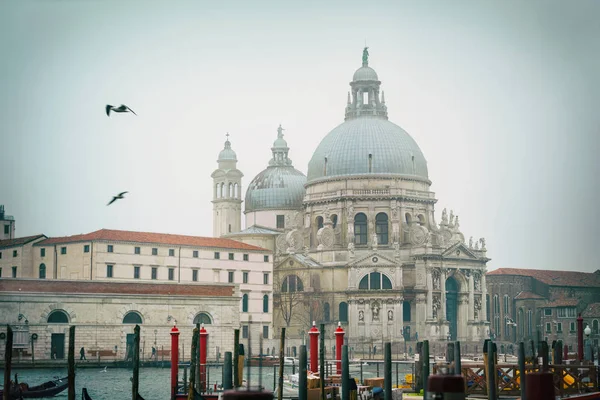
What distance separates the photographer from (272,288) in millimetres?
81500

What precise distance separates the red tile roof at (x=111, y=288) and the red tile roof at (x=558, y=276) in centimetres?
3376

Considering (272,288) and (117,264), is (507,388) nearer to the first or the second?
(117,264)

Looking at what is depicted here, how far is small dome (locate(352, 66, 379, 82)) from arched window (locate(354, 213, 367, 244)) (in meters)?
11.5

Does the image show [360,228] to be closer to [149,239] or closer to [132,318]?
[149,239]

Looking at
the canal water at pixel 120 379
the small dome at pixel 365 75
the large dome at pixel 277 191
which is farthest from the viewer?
the large dome at pixel 277 191

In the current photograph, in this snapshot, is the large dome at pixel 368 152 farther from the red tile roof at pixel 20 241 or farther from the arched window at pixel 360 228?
the red tile roof at pixel 20 241

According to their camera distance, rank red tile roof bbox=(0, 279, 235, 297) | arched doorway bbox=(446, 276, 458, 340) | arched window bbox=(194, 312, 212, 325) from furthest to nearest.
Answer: arched doorway bbox=(446, 276, 458, 340), arched window bbox=(194, 312, 212, 325), red tile roof bbox=(0, 279, 235, 297)

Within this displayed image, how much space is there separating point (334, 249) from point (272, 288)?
24.1 ft

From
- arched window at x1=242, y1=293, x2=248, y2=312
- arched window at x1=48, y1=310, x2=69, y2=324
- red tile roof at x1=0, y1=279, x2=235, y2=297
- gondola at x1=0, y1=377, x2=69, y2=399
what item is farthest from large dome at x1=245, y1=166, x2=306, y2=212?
gondola at x1=0, y1=377, x2=69, y2=399

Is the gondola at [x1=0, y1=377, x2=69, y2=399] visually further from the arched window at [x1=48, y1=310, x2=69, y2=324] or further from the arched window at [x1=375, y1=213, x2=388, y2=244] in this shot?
the arched window at [x1=375, y1=213, x2=388, y2=244]

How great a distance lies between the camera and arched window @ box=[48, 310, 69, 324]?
6309cm

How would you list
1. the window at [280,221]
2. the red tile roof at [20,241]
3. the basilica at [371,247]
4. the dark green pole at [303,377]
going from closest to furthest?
the dark green pole at [303,377]
the red tile roof at [20,241]
the basilica at [371,247]
the window at [280,221]

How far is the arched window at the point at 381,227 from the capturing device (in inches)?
3472

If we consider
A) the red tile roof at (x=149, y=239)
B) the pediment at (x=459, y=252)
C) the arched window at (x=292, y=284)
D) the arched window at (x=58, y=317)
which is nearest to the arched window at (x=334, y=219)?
the arched window at (x=292, y=284)
